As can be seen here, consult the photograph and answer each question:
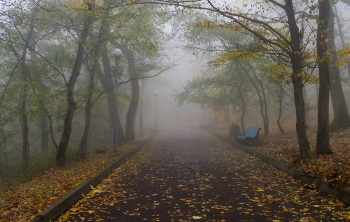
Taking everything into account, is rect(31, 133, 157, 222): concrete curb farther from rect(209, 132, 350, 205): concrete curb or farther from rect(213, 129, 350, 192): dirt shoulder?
rect(213, 129, 350, 192): dirt shoulder

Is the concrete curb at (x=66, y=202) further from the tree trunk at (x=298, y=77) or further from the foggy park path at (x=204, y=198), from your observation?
the tree trunk at (x=298, y=77)

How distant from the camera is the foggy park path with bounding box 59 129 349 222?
5.08m

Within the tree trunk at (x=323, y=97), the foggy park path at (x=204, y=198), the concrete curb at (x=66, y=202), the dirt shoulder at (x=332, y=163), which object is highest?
the tree trunk at (x=323, y=97)

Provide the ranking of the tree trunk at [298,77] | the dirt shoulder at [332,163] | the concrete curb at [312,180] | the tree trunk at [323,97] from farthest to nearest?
the tree trunk at [323,97] → the tree trunk at [298,77] → the dirt shoulder at [332,163] → the concrete curb at [312,180]

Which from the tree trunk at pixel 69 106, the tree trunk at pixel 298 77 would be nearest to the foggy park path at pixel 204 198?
the tree trunk at pixel 298 77

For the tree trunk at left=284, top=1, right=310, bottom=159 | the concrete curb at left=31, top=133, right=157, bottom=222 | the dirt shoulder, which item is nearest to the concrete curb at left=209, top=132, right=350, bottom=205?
the dirt shoulder

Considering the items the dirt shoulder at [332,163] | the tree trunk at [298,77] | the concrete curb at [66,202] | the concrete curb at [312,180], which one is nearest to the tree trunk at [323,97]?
the dirt shoulder at [332,163]

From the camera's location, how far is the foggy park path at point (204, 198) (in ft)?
16.7

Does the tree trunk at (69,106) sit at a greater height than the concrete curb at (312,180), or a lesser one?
greater

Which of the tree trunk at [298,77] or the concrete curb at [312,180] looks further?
the tree trunk at [298,77]

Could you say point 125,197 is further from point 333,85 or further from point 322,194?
point 333,85

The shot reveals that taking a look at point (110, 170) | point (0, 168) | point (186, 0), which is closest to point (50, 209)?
point (110, 170)

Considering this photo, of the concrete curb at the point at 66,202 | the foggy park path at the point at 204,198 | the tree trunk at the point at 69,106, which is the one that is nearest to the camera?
the concrete curb at the point at 66,202

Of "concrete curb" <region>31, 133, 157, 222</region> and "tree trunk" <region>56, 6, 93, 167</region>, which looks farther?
"tree trunk" <region>56, 6, 93, 167</region>
